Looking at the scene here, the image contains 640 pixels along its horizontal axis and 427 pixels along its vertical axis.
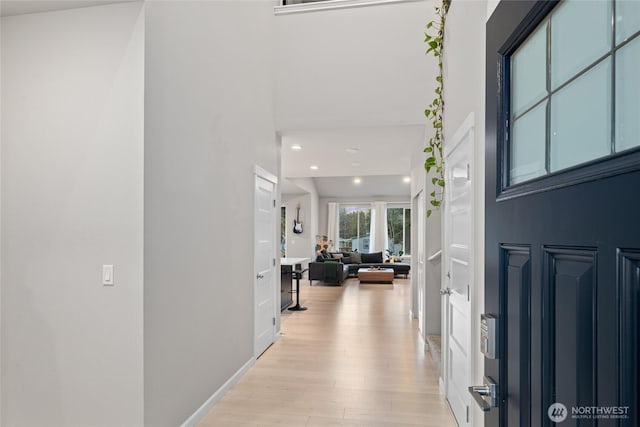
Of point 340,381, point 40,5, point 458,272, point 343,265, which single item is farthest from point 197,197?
point 343,265

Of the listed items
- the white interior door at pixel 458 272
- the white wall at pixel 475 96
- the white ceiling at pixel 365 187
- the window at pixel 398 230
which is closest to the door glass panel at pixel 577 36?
the white wall at pixel 475 96

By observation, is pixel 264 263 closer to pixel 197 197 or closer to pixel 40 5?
pixel 197 197

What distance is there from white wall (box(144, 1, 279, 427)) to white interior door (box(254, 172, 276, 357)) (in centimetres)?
21

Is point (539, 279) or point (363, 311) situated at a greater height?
point (539, 279)

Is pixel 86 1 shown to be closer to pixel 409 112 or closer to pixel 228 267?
pixel 228 267

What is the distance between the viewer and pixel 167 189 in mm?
2332

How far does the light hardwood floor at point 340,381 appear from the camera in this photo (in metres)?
2.76

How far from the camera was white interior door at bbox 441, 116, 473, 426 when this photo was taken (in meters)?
2.22

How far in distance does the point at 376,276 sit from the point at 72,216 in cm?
861

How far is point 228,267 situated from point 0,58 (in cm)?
204

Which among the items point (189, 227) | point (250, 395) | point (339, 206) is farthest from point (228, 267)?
point (339, 206)

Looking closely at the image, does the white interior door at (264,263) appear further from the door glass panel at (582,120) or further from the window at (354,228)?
the window at (354,228)

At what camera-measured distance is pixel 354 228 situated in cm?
1341

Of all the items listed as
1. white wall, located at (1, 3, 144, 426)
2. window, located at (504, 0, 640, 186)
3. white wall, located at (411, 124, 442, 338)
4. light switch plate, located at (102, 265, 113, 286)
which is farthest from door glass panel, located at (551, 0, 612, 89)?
white wall, located at (411, 124, 442, 338)
